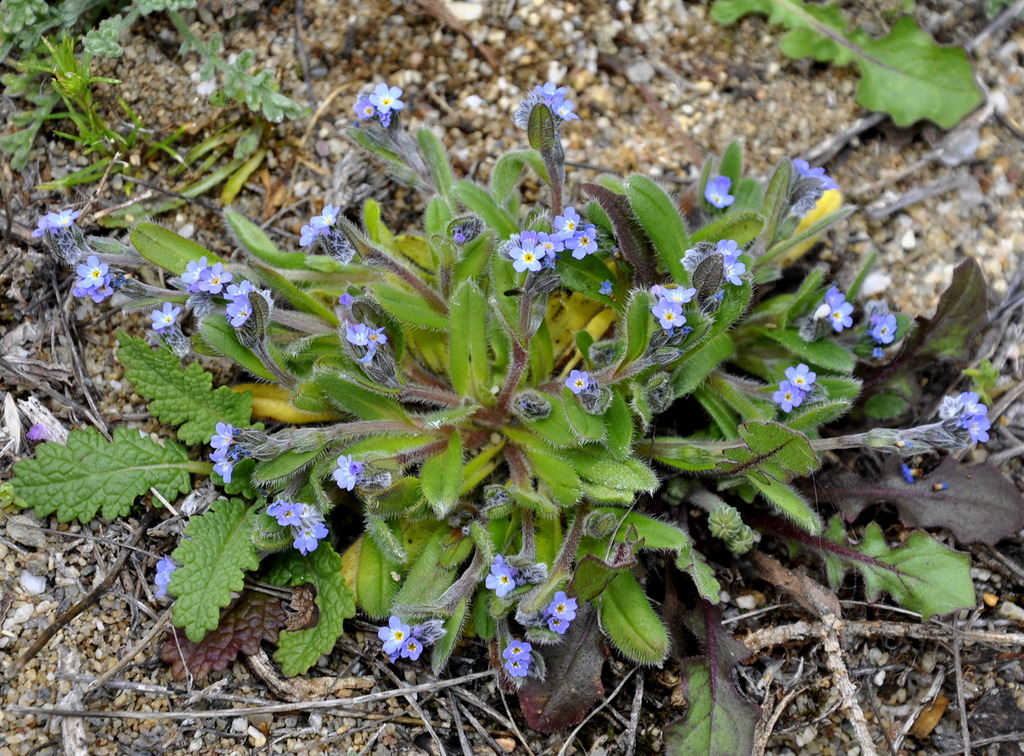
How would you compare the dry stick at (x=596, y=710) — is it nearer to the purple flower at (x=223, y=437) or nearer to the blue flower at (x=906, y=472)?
the blue flower at (x=906, y=472)

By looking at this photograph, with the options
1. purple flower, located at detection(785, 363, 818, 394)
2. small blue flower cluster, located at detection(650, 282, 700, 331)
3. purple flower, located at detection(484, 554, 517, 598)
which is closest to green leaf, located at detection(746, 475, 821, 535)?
purple flower, located at detection(785, 363, 818, 394)

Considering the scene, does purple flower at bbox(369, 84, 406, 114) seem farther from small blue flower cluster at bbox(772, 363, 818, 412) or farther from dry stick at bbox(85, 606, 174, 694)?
dry stick at bbox(85, 606, 174, 694)

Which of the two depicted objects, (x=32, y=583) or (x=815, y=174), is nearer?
(x=32, y=583)

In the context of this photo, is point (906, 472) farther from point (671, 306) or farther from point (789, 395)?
point (671, 306)

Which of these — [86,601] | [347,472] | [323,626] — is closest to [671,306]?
[347,472]

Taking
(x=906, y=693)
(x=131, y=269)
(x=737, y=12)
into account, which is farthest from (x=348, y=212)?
(x=906, y=693)

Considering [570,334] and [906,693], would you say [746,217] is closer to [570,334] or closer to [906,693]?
[570,334]

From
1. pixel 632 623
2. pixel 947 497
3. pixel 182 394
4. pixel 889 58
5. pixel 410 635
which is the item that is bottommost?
pixel 632 623
